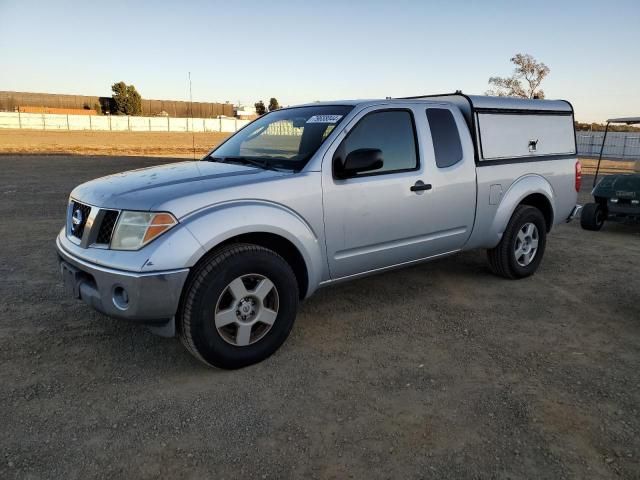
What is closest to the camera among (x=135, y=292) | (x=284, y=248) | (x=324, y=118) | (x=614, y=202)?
(x=135, y=292)

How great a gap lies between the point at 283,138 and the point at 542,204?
9.95 ft

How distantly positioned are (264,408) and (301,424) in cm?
27

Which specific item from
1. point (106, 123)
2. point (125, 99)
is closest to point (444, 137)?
point (106, 123)

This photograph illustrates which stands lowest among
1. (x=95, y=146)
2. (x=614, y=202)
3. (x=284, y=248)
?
(x=614, y=202)

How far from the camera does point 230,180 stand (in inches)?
133

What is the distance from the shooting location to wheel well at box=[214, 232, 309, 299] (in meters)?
3.33

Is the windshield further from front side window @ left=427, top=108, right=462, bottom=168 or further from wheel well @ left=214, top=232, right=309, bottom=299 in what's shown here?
front side window @ left=427, top=108, right=462, bottom=168

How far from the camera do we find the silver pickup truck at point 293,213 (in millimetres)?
2992

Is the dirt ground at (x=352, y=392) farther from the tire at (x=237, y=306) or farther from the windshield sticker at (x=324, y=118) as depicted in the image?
the windshield sticker at (x=324, y=118)

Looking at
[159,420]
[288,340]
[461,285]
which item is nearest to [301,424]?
[159,420]

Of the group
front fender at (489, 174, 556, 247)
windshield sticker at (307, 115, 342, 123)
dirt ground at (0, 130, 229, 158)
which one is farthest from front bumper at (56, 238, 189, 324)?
dirt ground at (0, 130, 229, 158)

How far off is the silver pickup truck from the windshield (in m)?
0.02

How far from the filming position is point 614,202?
803 centimetres

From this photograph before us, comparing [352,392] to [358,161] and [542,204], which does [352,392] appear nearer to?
[358,161]
